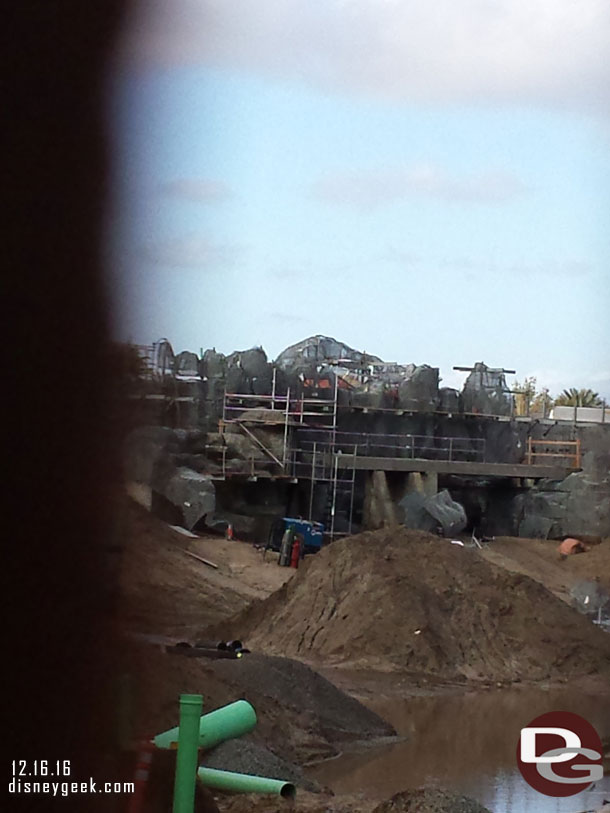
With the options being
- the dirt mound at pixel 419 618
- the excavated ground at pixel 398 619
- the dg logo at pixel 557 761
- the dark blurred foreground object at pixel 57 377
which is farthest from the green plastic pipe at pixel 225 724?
the dirt mound at pixel 419 618

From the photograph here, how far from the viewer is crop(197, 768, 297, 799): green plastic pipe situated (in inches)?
259

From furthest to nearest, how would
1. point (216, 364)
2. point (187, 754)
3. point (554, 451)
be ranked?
point (554, 451)
point (216, 364)
point (187, 754)

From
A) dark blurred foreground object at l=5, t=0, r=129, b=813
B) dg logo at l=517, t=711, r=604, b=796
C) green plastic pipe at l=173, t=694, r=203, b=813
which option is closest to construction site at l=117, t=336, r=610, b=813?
dg logo at l=517, t=711, r=604, b=796

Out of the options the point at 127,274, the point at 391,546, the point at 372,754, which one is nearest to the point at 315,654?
the point at 391,546

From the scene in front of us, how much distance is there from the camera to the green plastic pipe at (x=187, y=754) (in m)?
4.85

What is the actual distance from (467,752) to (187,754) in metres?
5.70

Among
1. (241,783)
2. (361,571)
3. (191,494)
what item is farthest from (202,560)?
(241,783)

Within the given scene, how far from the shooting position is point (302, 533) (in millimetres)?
19688

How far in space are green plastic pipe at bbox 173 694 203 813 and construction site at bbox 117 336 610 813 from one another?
Result: 1.53 ft

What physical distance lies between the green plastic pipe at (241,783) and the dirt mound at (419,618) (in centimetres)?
656

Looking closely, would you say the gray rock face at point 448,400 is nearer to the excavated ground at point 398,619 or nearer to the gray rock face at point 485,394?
the gray rock face at point 485,394

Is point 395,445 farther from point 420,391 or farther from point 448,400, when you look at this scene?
point 448,400

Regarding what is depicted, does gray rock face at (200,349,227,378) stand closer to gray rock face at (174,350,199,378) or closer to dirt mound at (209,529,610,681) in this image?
gray rock face at (174,350,199,378)

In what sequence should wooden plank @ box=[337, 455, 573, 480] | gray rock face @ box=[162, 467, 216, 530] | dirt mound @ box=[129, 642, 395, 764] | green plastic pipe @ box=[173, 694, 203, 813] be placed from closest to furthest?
green plastic pipe @ box=[173, 694, 203, 813], dirt mound @ box=[129, 642, 395, 764], gray rock face @ box=[162, 467, 216, 530], wooden plank @ box=[337, 455, 573, 480]
